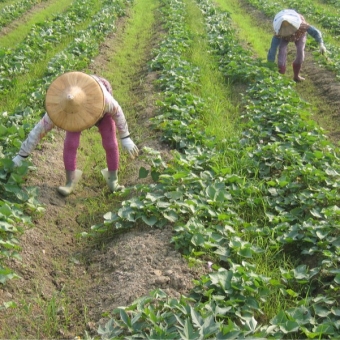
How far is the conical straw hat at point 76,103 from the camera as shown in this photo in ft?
12.0

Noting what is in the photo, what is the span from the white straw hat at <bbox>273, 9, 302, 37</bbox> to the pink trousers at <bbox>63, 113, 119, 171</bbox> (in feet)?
13.8

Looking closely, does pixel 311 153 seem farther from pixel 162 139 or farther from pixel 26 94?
pixel 26 94

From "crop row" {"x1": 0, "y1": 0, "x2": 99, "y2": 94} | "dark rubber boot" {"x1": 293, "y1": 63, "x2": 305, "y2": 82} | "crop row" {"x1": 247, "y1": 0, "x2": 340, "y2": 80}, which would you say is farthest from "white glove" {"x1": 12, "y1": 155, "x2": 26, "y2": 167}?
"crop row" {"x1": 247, "y1": 0, "x2": 340, "y2": 80}

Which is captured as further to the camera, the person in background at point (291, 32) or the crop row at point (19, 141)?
the person in background at point (291, 32)

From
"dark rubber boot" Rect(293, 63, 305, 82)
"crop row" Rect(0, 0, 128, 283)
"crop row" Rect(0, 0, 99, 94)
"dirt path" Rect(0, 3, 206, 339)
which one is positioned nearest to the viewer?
"dirt path" Rect(0, 3, 206, 339)

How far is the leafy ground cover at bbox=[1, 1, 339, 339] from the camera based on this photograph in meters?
2.74

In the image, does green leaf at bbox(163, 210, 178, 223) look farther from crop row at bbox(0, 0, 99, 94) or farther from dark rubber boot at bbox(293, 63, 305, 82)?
dark rubber boot at bbox(293, 63, 305, 82)

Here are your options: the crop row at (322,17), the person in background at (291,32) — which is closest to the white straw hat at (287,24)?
the person in background at (291,32)

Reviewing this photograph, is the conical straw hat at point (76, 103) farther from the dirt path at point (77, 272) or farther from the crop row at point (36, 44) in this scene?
the crop row at point (36, 44)

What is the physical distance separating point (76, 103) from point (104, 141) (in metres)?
0.74

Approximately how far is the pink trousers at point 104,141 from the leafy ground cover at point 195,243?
1.14ft

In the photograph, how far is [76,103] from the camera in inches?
143

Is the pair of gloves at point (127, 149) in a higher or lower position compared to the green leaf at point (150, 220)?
higher

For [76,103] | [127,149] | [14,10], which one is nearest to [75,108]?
[76,103]
